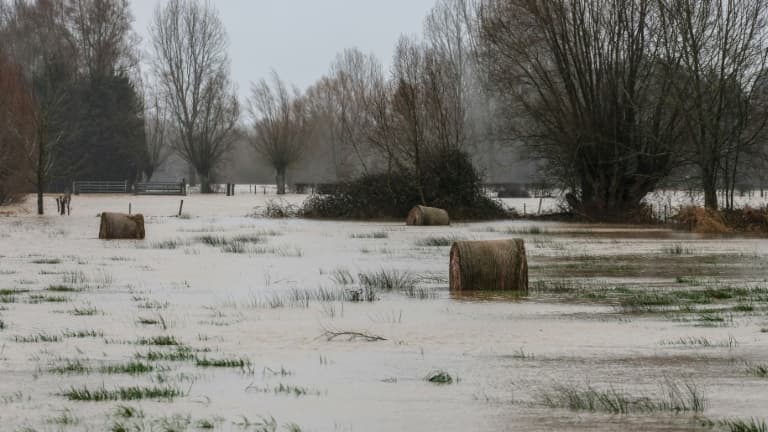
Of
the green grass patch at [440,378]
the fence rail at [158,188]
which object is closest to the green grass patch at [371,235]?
the green grass patch at [440,378]

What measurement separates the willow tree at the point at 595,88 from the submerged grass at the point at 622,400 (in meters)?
29.9

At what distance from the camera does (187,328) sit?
→ 1107 centimetres

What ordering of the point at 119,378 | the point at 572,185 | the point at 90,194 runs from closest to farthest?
the point at 119,378 < the point at 572,185 < the point at 90,194

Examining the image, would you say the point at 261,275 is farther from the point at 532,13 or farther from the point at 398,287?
the point at 532,13

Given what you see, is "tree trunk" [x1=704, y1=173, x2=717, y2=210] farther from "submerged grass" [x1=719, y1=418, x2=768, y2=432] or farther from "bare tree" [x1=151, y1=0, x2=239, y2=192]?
"bare tree" [x1=151, y1=0, x2=239, y2=192]

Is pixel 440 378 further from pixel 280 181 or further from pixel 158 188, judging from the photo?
pixel 280 181

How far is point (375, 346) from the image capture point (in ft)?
32.7

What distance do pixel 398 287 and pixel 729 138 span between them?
72.6 ft

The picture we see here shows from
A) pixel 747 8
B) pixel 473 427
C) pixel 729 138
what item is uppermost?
pixel 747 8

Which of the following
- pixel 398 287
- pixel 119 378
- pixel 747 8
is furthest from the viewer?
pixel 747 8

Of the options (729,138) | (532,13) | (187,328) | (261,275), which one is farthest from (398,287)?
(532,13)

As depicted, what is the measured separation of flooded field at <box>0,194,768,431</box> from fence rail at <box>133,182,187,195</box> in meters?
58.7

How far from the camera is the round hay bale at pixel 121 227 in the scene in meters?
27.7

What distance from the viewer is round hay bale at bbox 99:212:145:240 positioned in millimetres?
27672
